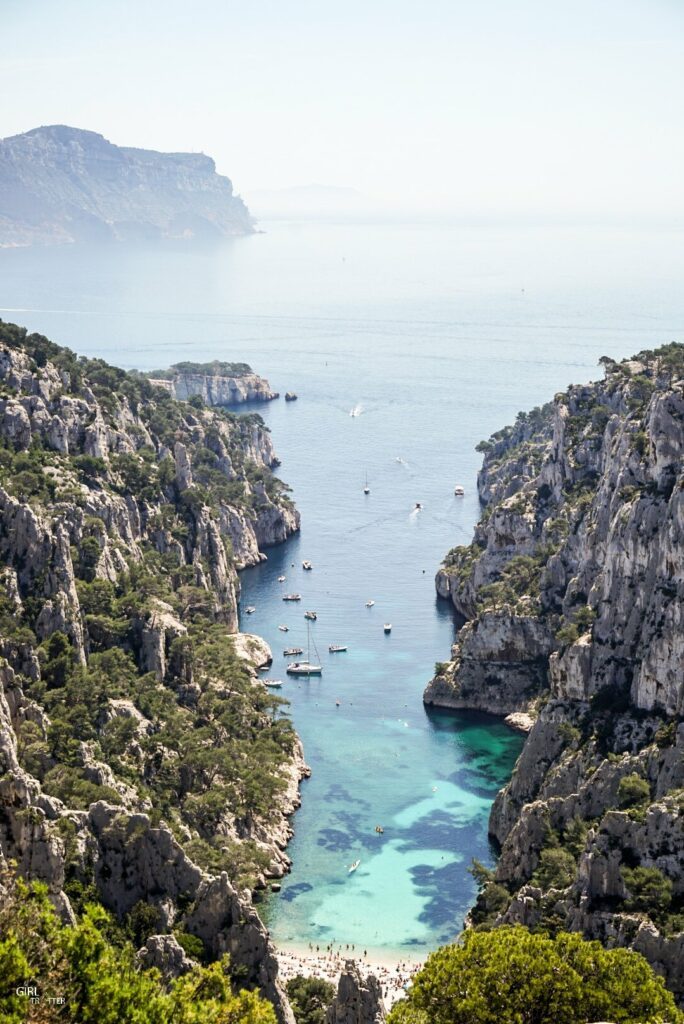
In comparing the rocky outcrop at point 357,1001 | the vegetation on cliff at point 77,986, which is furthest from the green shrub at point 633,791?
the vegetation on cliff at point 77,986

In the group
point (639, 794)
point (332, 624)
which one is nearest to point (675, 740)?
point (639, 794)

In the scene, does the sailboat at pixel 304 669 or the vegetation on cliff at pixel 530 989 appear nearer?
the vegetation on cliff at pixel 530 989

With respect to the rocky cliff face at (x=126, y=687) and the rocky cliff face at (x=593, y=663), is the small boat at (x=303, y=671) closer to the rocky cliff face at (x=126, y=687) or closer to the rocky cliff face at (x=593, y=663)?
the rocky cliff face at (x=126, y=687)

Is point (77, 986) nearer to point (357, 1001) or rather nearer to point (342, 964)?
point (357, 1001)

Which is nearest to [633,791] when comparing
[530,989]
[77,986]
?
[530,989]

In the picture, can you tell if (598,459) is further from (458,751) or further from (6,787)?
(6,787)

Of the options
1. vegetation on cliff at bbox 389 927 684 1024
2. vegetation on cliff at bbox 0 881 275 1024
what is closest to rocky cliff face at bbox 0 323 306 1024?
vegetation on cliff at bbox 389 927 684 1024

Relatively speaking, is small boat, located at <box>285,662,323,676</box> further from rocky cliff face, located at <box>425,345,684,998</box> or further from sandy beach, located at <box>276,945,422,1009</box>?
sandy beach, located at <box>276,945,422,1009</box>
